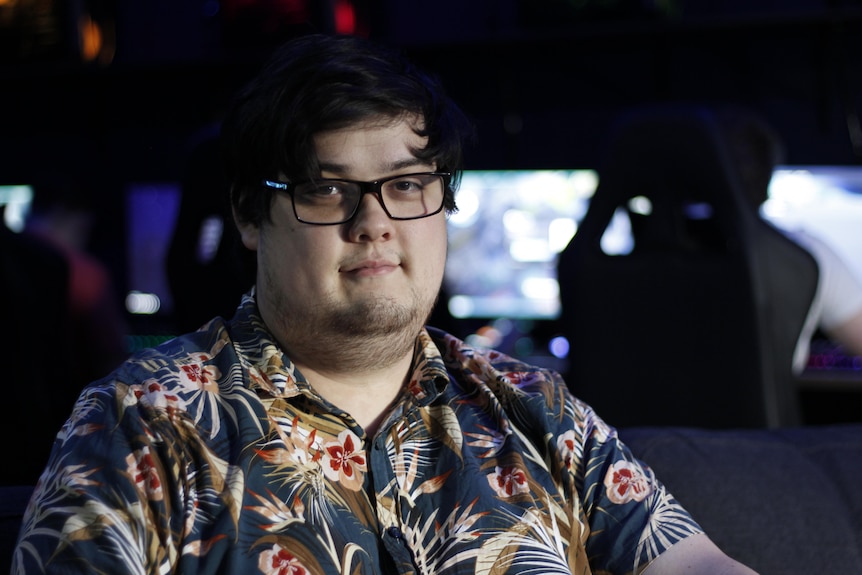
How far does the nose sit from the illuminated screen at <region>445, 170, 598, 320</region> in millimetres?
2330

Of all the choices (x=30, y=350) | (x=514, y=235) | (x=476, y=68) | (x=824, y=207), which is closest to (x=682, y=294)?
(x=824, y=207)

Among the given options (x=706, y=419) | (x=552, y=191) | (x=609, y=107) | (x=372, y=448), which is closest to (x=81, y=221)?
(x=552, y=191)

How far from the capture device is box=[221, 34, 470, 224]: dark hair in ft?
4.38

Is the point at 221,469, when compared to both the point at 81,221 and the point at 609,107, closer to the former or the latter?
the point at 81,221

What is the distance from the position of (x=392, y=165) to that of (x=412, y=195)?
2.2 inches

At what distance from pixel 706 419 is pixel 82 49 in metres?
3.10

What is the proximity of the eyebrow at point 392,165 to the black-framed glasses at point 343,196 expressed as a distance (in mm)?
13

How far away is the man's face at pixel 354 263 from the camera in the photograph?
133 centimetres

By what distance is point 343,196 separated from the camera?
4.42ft

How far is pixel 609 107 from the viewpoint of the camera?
13.1ft

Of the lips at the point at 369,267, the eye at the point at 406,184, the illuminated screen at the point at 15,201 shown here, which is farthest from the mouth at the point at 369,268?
the illuminated screen at the point at 15,201

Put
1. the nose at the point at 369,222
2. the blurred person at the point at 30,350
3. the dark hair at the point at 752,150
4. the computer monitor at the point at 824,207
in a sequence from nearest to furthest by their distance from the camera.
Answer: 1. the nose at the point at 369,222
2. the blurred person at the point at 30,350
3. the dark hair at the point at 752,150
4. the computer monitor at the point at 824,207

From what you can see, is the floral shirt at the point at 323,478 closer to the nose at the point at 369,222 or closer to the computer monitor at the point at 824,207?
the nose at the point at 369,222

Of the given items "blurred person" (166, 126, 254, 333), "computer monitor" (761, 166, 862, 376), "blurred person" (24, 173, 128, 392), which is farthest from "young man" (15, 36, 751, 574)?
"computer monitor" (761, 166, 862, 376)
